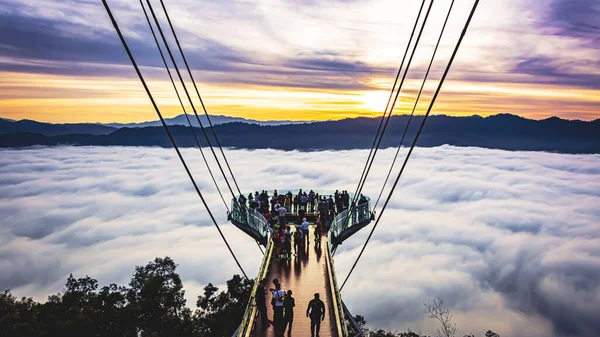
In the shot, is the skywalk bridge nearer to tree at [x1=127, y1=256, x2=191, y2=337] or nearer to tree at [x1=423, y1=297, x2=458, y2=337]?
tree at [x1=423, y1=297, x2=458, y2=337]

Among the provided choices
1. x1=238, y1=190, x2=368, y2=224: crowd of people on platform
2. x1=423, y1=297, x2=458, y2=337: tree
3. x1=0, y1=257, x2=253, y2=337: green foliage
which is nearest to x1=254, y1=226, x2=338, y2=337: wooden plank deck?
x1=238, y1=190, x2=368, y2=224: crowd of people on platform

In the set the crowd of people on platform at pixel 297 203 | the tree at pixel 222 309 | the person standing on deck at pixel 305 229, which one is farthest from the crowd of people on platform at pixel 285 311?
the tree at pixel 222 309

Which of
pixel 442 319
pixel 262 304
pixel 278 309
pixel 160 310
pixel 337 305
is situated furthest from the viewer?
pixel 442 319

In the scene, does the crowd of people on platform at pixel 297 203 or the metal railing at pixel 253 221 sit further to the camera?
the crowd of people on platform at pixel 297 203

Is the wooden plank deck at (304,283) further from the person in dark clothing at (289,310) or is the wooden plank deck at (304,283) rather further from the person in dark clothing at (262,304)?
the person in dark clothing at (289,310)

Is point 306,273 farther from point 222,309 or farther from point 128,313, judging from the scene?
point 222,309

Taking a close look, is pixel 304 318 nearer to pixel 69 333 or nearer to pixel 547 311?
pixel 69 333

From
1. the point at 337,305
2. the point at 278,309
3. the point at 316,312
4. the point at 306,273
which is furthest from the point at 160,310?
the point at 316,312
